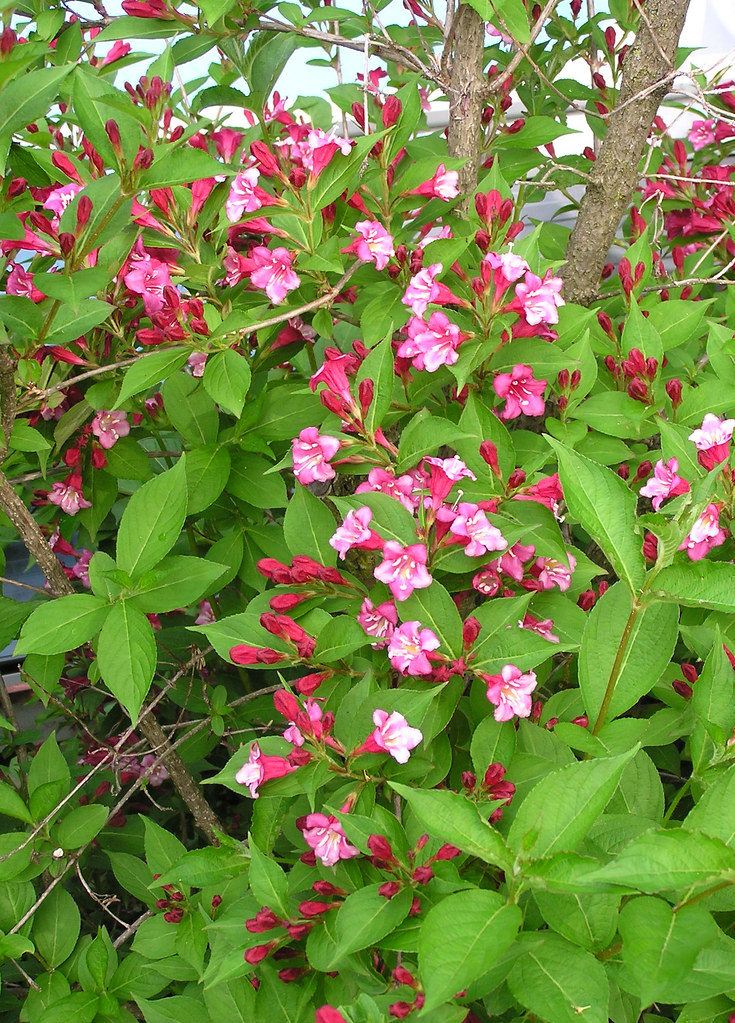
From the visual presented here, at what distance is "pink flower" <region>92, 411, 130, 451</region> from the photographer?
1.47 m

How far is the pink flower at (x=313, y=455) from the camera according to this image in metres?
1.15

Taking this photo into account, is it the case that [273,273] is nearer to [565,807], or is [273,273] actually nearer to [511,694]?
[511,694]

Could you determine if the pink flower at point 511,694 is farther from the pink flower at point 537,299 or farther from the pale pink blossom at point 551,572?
the pink flower at point 537,299

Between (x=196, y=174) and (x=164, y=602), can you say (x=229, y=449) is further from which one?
(x=196, y=174)

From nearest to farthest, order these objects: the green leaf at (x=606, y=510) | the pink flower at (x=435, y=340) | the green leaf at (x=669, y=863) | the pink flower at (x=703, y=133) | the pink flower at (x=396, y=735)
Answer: the green leaf at (x=669, y=863), the green leaf at (x=606, y=510), the pink flower at (x=396, y=735), the pink flower at (x=435, y=340), the pink flower at (x=703, y=133)

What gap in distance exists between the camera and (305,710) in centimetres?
103

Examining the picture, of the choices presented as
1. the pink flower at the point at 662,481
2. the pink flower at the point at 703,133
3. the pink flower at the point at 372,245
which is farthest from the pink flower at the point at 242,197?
the pink flower at the point at 703,133

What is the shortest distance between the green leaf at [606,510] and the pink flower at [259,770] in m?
0.43

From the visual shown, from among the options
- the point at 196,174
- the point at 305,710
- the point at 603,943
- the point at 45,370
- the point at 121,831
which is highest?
the point at 196,174

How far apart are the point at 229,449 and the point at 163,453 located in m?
0.22

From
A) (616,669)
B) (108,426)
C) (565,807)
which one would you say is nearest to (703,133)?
(108,426)

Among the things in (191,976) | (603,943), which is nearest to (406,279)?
(603,943)

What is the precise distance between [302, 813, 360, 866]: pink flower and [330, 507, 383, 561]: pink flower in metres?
0.32

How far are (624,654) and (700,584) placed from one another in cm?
16
